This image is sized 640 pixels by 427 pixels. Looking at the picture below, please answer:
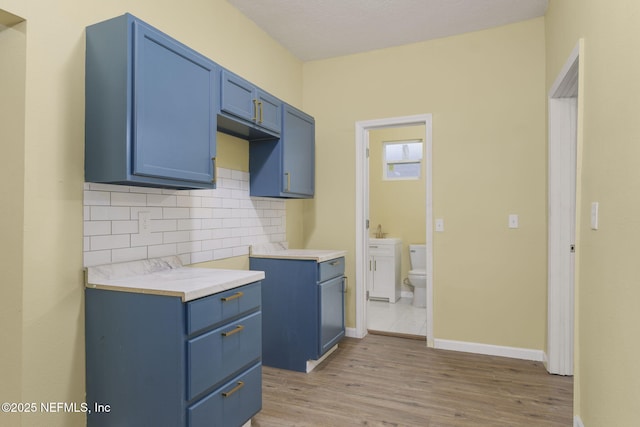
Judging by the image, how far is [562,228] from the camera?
2898mm

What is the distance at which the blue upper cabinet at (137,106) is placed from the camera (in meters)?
1.73

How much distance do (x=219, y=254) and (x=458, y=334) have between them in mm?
2272

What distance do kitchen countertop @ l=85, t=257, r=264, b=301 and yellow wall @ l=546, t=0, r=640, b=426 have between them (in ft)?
5.52

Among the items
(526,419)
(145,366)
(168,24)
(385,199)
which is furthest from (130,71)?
(385,199)

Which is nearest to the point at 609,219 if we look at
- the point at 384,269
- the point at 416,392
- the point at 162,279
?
the point at 416,392

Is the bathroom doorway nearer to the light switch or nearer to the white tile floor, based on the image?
the white tile floor

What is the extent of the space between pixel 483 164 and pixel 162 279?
2.83 metres

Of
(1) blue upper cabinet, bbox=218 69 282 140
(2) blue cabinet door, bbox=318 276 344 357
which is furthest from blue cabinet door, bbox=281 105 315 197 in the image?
(2) blue cabinet door, bbox=318 276 344 357

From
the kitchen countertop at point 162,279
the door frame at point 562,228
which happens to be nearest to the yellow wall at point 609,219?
the door frame at point 562,228

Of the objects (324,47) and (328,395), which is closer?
(328,395)

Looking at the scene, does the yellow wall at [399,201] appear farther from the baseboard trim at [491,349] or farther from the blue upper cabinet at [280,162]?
the blue upper cabinet at [280,162]

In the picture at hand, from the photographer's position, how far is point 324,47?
148 inches

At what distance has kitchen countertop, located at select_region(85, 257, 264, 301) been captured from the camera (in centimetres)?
169

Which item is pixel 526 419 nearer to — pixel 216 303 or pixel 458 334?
pixel 458 334
